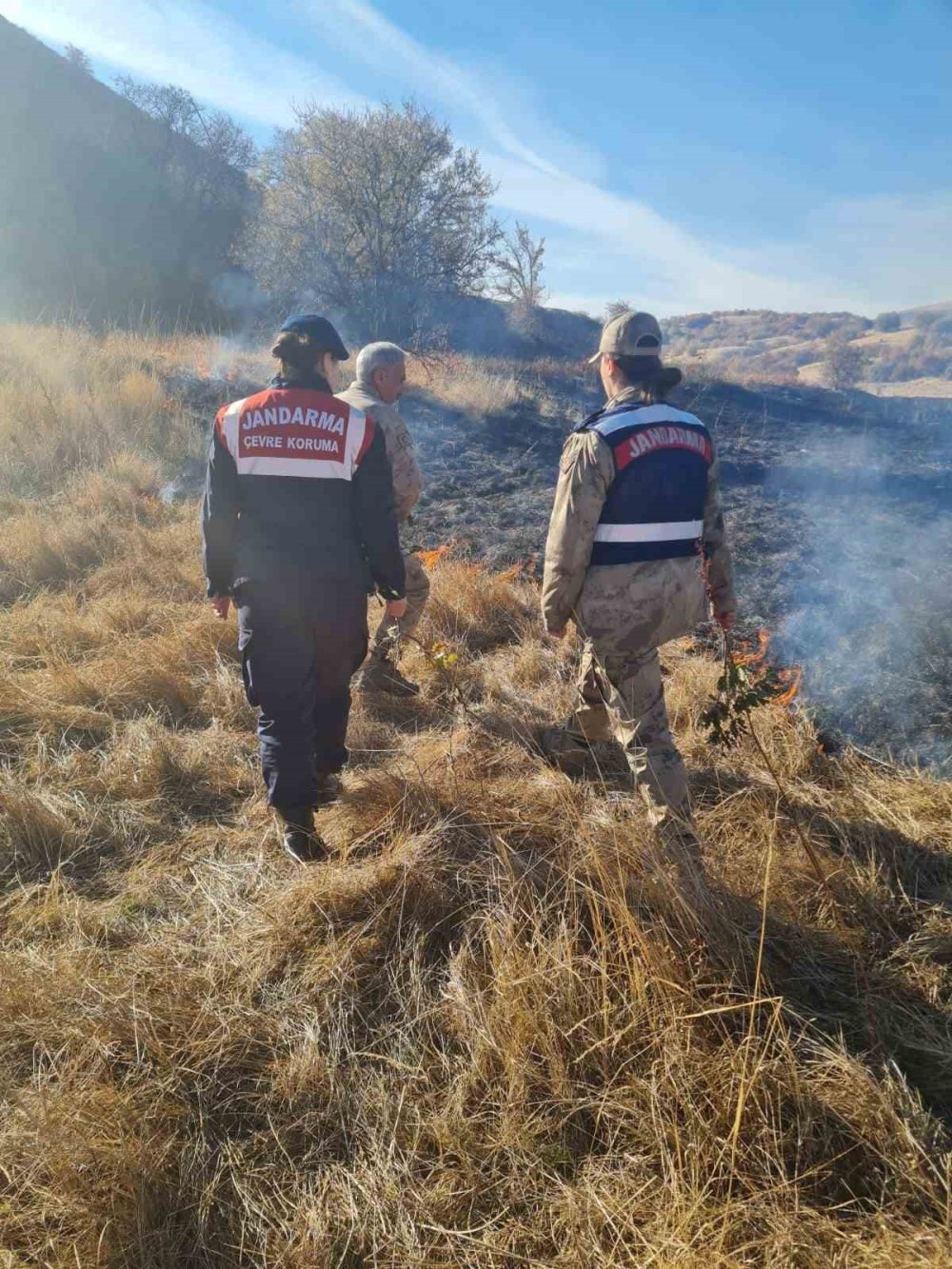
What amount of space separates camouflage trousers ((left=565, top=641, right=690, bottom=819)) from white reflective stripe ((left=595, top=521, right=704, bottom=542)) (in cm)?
42

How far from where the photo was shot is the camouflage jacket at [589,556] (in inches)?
95.8

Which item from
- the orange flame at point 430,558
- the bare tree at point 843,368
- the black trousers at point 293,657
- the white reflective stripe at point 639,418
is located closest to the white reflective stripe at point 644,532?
the white reflective stripe at point 639,418

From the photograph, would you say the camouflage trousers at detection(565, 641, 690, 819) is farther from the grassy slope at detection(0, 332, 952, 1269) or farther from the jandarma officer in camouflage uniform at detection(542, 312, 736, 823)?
the grassy slope at detection(0, 332, 952, 1269)

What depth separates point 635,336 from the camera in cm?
248

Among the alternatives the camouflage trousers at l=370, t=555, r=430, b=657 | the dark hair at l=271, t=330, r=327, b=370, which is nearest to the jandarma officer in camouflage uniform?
the dark hair at l=271, t=330, r=327, b=370

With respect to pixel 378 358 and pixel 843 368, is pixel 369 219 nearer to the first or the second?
pixel 378 358

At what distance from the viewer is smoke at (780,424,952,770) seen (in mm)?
3475

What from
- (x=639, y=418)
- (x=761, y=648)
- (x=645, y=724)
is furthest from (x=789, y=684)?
(x=639, y=418)

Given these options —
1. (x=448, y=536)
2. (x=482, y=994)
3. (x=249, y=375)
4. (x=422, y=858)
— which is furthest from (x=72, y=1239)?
(x=249, y=375)

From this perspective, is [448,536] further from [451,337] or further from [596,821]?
[451,337]

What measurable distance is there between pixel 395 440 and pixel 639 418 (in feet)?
5.04

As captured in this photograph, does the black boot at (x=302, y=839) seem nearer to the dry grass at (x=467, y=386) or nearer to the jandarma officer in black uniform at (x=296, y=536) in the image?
the jandarma officer in black uniform at (x=296, y=536)

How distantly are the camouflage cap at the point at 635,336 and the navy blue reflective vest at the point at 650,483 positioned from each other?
0.21m

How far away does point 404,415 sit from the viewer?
9969 mm
